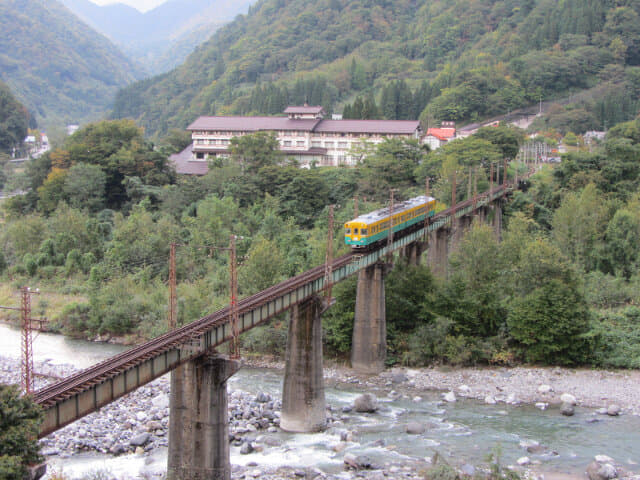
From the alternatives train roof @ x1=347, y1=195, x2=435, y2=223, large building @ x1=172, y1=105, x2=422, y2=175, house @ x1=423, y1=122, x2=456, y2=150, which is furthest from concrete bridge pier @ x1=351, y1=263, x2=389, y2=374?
house @ x1=423, y1=122, x2=456, y2=150

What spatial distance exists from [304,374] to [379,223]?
42.5 feet

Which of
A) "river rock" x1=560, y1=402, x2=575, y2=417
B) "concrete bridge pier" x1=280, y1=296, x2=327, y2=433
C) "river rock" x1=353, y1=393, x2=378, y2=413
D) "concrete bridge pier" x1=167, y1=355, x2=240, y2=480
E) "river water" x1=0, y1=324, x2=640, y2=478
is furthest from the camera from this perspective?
"river rock" x1=353, y1=393, x2=378, y2=413

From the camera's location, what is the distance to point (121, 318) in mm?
56469

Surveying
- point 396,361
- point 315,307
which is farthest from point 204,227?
point 315,307

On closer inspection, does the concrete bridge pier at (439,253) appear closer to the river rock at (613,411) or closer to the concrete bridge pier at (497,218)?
the concrete bridge pier at (497,218)

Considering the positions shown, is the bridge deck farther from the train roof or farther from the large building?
the large building

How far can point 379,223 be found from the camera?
44.4 meters

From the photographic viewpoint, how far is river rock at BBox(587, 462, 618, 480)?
28984 mm

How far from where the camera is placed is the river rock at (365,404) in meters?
38.3

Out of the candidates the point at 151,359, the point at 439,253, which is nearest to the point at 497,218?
the point at 439,253

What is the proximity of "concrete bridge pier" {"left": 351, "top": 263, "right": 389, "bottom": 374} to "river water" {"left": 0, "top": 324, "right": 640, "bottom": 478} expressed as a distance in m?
3.88

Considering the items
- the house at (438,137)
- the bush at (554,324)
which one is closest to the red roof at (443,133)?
the house at (438,137)

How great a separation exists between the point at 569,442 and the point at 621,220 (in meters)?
33.9

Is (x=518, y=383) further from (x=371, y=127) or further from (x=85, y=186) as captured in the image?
(x=85, y=186)
